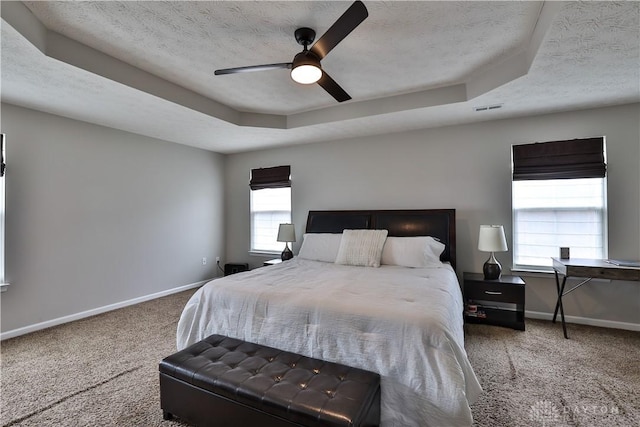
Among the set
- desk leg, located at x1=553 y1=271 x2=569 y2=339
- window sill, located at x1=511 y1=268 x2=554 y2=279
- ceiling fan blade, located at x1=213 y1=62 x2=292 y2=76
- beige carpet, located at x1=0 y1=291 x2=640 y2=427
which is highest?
ceiling fan blade, located at x1=213 y1=62 x2=292 y2=76

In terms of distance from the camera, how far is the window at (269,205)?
513 cm

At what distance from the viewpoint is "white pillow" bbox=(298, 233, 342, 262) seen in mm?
3770

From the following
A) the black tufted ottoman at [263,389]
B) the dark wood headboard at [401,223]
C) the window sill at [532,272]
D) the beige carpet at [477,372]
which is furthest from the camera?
the dark wood headboard at [401,223]

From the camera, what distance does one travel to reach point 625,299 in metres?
3.19

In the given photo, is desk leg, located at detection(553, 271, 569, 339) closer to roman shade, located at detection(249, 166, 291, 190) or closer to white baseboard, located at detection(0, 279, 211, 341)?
roman shade, located at detection(249, 166, 291, 190)

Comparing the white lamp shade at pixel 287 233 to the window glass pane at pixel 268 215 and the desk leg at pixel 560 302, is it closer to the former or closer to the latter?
the window glass pane at pixel 268 215

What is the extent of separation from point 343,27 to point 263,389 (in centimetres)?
206

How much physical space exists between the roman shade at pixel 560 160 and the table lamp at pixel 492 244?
79 centimetres

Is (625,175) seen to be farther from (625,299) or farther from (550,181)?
(625,299)

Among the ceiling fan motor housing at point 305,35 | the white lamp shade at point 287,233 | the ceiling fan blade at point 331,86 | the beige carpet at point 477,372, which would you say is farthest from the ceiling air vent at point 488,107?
the white lamp shade at point 287,233

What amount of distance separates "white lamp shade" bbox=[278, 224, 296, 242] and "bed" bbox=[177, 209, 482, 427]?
3.81ft

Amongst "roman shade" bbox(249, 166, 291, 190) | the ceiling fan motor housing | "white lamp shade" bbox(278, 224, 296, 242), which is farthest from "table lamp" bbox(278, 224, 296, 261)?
the ceiling fan motor housing

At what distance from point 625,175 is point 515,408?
2912 mm

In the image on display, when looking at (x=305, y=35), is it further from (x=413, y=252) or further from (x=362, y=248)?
(x=413, y=252)
